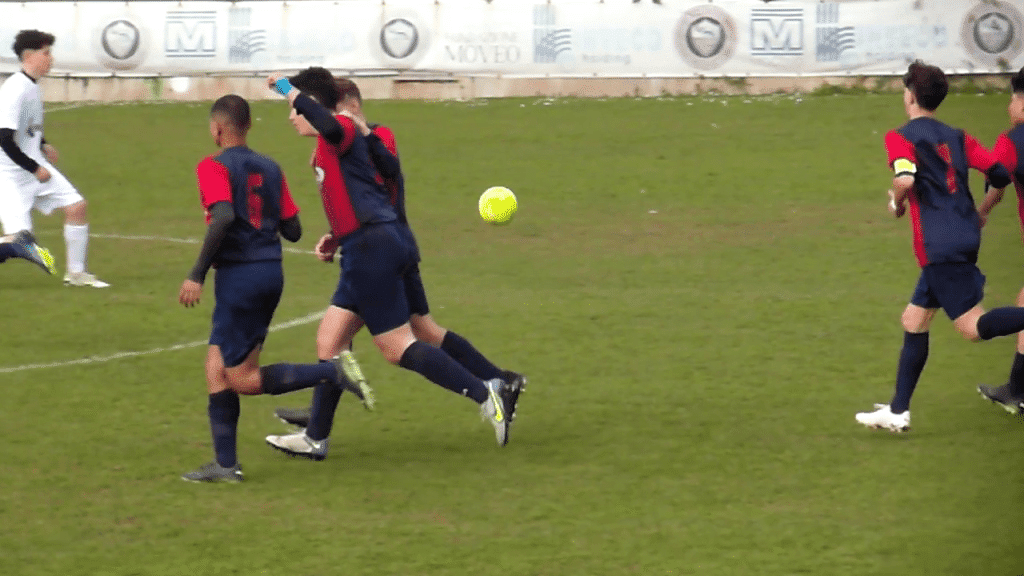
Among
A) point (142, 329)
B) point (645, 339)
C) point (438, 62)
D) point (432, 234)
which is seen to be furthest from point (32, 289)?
point (438, 62)

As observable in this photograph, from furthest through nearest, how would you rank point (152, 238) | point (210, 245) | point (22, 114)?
1. point (152, 238)
2. point (22, 114)
3. point (210, 245)

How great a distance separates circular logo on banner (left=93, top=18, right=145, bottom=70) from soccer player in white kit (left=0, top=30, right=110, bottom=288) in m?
13.9

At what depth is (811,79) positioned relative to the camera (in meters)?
25.9

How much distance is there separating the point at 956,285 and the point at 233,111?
12.9ft

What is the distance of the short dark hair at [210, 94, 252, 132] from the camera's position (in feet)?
26.5

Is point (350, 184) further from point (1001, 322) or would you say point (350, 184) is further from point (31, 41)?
point (31, 41)

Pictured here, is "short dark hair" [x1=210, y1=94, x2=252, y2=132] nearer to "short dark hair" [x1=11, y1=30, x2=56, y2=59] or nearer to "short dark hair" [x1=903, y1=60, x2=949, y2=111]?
"short dark hair" [x1=903, y1=60, x2=949, y2=111]

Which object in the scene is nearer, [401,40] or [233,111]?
[233,111]

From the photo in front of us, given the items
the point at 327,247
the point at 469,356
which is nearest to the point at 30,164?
the point at 327,247

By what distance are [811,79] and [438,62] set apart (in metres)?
6.14

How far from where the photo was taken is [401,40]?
88.4ft

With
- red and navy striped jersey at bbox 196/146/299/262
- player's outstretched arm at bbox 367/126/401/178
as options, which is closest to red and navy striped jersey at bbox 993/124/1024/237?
player's outstretched arm at bbox 367/126/401/178

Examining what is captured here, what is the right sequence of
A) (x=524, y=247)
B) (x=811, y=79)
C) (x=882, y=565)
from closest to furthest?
(x=882, y=565)
(x=524, y=247)
(x=811, y=79)

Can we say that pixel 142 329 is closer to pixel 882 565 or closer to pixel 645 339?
pixel 645 339
